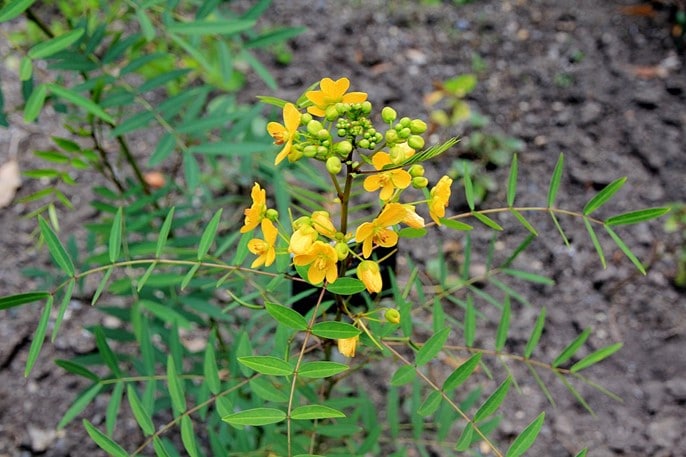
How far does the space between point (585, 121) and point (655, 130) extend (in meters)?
0.26

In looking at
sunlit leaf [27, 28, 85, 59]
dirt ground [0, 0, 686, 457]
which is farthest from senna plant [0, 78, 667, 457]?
sunlit leaf [27, 28, 85, 59]

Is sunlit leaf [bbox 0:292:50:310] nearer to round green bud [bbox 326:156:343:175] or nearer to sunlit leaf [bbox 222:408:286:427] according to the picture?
sunlit leaf [bbox 222:408:286:427]

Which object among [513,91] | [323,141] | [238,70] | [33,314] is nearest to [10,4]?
[323,141]

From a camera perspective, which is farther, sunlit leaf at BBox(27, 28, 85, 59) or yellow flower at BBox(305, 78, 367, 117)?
sunlit leaf at BBox(27, 28, 85, 59)

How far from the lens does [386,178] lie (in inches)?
39.8

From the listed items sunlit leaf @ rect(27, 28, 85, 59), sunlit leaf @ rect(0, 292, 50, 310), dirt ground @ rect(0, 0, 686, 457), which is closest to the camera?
sunlit leaf @ rect(0, 292, 50, 310)

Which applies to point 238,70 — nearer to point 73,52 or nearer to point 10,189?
point 10,189

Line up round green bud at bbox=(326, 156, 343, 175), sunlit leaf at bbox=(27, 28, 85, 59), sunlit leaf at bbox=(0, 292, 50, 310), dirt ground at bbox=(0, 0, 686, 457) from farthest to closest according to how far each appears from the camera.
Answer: dirt ground at bbox=(0, 0, 686, 457) < sunlit leaf at bbox=(27, 28, 85, 59) < sunlit leaf at bbox=(0, 292, 50, 310) < round green bud at bbox=(326, 156, 343, 175)

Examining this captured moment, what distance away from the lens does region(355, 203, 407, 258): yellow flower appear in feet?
3.25

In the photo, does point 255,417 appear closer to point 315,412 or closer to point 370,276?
point 315,412

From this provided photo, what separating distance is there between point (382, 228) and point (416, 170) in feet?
0.33

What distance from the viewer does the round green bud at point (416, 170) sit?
3.34 ft

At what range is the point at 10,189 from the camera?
2.63 m

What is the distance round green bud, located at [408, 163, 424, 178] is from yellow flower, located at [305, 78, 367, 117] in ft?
0.40
